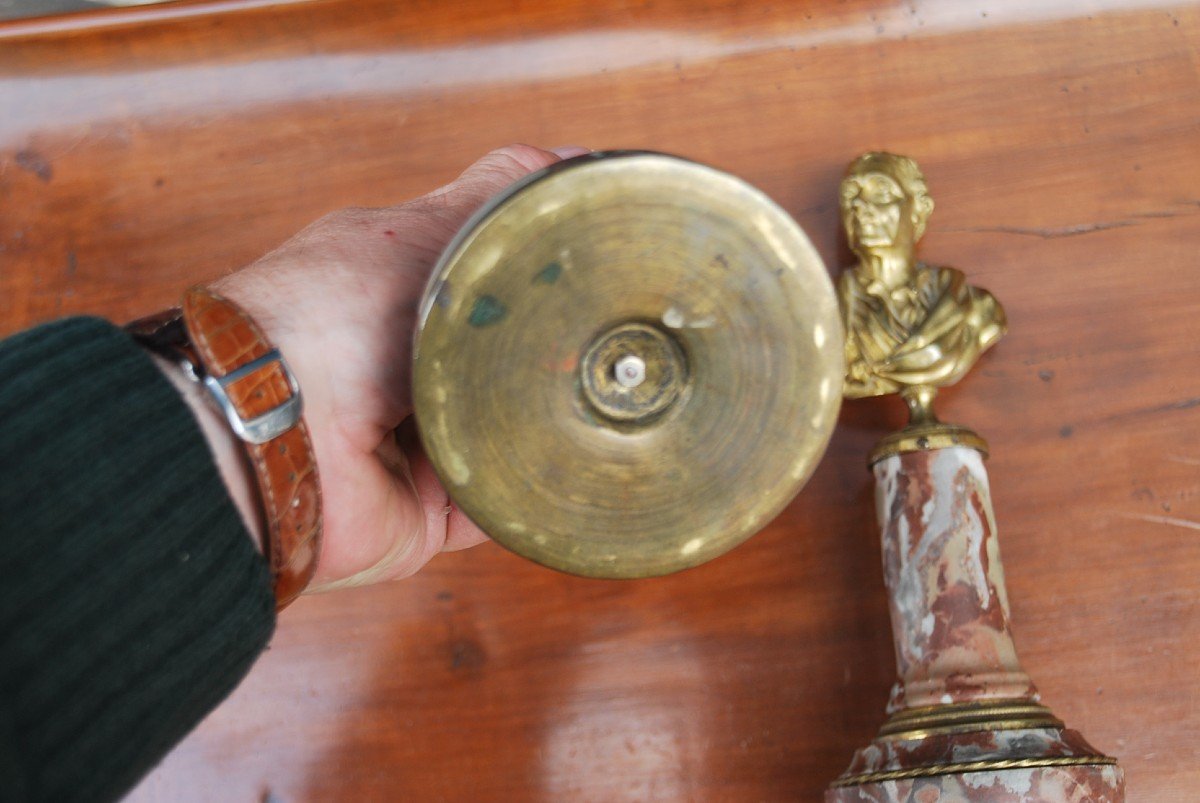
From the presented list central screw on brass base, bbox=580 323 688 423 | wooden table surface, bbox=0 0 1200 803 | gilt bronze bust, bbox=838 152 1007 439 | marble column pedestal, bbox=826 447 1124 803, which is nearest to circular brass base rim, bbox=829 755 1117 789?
marble column pedestal, bbox=826 447 1124 803

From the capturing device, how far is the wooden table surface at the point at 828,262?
684 millimetres

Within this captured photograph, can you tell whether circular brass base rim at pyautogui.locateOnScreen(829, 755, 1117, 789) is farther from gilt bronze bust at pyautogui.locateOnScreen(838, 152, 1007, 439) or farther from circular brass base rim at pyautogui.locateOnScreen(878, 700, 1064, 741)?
gilt bronze bust at pyautogui.locateOnScreen(838, 152, 1007, 439)

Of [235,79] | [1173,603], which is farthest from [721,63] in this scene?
[1173,603]

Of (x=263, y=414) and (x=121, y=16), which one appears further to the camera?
(x=121, y=16)

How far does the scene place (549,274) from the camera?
1.24 ft

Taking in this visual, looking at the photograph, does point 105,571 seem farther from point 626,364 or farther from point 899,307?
point 899,307

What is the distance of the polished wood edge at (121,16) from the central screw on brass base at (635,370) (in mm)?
571

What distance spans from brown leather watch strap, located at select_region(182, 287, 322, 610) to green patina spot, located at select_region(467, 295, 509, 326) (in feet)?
0.34

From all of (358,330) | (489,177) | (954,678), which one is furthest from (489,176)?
(954,678)

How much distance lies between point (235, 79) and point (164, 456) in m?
0.54

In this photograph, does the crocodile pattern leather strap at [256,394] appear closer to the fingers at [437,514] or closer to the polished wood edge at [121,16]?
the fingers at [437,514]

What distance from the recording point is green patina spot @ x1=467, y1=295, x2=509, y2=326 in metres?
0.38

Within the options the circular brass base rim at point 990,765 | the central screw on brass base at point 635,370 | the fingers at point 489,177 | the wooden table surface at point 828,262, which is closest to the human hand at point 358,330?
the fingers at point 489,177

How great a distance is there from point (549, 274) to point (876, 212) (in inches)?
14.2
